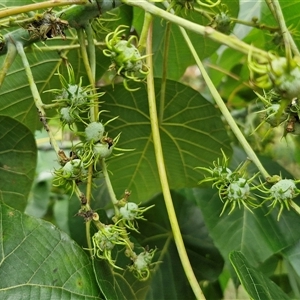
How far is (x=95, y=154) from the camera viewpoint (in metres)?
0.46

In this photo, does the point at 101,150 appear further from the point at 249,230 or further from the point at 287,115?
the point at 249,230

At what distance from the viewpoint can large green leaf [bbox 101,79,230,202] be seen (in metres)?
0.78

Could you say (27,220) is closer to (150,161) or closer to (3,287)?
(3,287)

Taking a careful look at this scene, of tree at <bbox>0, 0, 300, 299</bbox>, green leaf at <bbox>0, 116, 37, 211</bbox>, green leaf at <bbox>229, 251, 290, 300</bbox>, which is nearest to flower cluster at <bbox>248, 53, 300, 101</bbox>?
tree at <bbox>0, 0, 300, 299</bbox>

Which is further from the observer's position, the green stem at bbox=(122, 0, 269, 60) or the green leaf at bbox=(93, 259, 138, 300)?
the green leaf at bbox=(93, 259, 138, 300)

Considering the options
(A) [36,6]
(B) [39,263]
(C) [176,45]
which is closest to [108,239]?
(B) [39,263]

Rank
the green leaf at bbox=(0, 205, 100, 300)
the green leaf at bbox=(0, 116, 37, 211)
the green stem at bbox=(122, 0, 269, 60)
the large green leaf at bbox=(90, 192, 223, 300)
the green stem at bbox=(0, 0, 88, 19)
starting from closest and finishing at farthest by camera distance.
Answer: the green stem at bbox=(122, 0, 269, 60) < the green stem at bbox=(0, 0, 88, 19) < the green leaf at bbox=(0, 205, 100, 300) < the green leaf at bbox=(0, 116, 37, 211) < the large green leaf at bbox=(90, 192, 223, 300)

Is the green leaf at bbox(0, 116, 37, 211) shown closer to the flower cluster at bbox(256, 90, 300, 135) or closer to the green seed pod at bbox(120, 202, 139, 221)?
the green seed pod at bbox(120, 202, 139, 221)

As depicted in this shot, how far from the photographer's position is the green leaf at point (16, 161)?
2.28 ft

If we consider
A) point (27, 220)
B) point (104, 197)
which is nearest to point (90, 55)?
point (27, 220)

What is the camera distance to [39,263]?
0.54 metres

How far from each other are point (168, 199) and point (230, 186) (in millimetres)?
73

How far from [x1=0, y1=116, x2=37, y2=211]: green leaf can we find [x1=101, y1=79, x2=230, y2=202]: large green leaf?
0.13 metres

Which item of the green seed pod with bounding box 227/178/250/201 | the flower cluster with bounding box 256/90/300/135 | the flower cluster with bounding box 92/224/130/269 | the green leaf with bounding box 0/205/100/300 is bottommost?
the green leaf with bounding box 0/205/100/300
